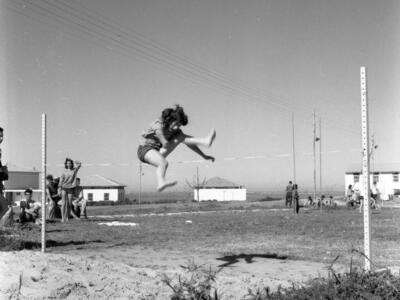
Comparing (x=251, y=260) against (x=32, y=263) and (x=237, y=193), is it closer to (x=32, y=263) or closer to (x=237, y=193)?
(x=32, y=263)

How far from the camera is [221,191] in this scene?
80.1 metres

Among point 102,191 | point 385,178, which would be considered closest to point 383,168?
point 385,178

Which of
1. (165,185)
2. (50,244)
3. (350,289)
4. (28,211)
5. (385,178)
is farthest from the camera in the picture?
(385,178)

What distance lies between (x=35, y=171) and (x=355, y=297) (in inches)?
2601

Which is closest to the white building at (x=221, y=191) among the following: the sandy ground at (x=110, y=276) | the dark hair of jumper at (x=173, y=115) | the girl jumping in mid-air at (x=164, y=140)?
the sandy ground at (x=110, y=276)

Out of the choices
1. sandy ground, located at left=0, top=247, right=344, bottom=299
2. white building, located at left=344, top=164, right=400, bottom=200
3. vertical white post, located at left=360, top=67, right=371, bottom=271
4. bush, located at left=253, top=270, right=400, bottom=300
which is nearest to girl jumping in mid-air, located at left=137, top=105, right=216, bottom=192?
sandy ground, located at left=0, top=247, right=344, bottom=299

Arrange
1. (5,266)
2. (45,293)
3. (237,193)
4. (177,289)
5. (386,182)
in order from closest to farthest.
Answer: (177,289), (45,293), (5,266), (386,182), (237,193)

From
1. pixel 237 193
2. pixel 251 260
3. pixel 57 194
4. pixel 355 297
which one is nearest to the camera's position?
A: pixel 355 297

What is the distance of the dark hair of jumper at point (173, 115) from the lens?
6.14 m

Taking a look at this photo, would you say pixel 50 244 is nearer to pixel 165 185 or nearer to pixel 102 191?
pixel 165 185

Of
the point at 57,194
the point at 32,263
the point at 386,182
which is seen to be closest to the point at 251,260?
the point at 32,263

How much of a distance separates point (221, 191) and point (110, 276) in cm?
7402

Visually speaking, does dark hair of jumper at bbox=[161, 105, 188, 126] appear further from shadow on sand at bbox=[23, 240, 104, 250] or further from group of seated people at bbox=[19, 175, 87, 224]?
group of seated people at bbox=[19, 175, 87, 224]

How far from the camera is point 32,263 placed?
6.52m
